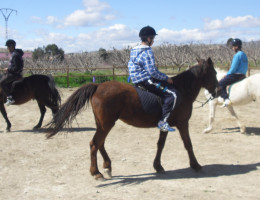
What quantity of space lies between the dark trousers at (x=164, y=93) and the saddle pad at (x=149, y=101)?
0.07m

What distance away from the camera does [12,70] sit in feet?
26.6

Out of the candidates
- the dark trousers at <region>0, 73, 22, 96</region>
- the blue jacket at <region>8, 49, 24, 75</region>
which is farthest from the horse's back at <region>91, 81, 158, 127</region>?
the dark trousers at <region>0, 73, 22, 96</region>

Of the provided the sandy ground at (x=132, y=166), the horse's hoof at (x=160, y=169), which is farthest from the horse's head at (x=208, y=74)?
the horse's hoof at (x=160, y=169)

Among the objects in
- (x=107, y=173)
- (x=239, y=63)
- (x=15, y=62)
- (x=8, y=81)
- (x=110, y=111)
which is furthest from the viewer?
(x=8, y=81)

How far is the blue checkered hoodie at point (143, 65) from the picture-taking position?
4504 millimetres

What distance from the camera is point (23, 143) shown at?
7016 mm

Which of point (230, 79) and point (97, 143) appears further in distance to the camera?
point (230, 79)

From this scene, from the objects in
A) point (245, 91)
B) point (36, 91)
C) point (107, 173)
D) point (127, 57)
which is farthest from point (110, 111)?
point (127, 57)

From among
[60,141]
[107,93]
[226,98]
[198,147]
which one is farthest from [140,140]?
[107,93]

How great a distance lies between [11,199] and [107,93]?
6.23 ft

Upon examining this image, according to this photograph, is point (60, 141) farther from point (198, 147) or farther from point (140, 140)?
point (198, 147)

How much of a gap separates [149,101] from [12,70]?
4953mm

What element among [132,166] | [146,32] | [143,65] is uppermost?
[146,32]

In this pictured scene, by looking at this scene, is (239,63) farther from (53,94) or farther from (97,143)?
(53,94)
